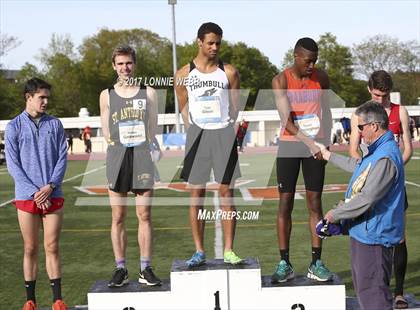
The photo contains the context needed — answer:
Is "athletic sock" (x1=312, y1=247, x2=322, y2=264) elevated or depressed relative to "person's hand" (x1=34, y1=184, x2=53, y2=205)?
depressed

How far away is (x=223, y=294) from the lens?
521 cm

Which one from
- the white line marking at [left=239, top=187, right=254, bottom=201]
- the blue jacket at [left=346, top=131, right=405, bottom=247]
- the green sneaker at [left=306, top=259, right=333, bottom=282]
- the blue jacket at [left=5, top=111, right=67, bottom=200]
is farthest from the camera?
the white line marking at [left=239, top=187, right=254, bottom=201]

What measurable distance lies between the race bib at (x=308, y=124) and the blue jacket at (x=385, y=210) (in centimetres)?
135

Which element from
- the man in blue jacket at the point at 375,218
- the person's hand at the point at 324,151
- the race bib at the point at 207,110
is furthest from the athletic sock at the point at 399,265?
the race bib at the point at 207,110

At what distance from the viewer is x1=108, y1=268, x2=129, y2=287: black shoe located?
210 inches

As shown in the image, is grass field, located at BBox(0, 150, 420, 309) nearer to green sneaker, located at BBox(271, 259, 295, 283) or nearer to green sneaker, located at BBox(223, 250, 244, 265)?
green sneaker, located at BBox(271, 259, 295, 283)

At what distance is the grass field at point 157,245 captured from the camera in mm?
6562

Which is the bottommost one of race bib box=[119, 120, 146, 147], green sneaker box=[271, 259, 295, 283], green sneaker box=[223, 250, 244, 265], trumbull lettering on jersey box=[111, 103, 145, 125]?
green sneaker box=[271, 259, 295, 283]

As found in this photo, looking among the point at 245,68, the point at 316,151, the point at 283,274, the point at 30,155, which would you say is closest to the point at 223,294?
the point at 283,274

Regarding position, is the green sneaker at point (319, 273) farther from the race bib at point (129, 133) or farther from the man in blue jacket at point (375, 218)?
the race bib at point (129, 133)

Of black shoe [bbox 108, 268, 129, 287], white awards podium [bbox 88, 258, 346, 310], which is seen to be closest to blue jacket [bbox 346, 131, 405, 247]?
white awards podium [bbox 88, 258, 346, 310]

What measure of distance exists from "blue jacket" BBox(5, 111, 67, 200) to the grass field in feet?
4.30

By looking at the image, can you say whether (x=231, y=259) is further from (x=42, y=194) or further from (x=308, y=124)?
(x=42, y=194)

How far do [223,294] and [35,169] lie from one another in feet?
5.79
